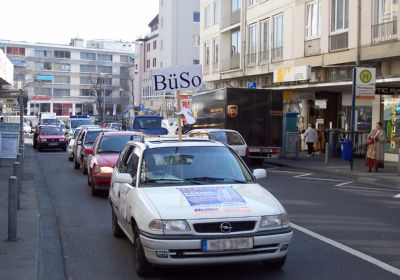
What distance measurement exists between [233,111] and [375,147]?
646 cm

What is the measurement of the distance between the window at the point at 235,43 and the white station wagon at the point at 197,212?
33.0 m

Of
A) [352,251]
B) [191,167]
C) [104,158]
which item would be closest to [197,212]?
[191,167]

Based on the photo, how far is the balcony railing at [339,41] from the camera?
26.4 metres

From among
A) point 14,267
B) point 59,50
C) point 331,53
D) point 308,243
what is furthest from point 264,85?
point 59,50

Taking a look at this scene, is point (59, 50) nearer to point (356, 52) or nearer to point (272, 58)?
point (272, 58)

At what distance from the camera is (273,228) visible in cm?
617

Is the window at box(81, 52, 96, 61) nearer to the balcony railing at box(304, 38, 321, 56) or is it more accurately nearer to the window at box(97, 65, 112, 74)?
the window at box(97, 65, 112, 74)

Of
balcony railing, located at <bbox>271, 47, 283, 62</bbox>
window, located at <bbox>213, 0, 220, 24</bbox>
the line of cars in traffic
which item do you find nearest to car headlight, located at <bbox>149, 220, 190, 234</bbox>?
the line of cars in traffic

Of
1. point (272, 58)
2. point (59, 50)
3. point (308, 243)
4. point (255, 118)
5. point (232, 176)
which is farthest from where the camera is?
point (59, 50)

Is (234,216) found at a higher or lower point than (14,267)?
higher

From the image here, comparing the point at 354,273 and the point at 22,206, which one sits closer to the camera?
the point at 354,273

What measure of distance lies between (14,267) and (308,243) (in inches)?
160

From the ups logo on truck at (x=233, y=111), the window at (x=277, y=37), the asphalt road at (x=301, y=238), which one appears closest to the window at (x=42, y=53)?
the window at (x=277, y=37)

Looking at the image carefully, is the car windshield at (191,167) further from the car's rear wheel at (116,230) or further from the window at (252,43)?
the window at (252,43)
